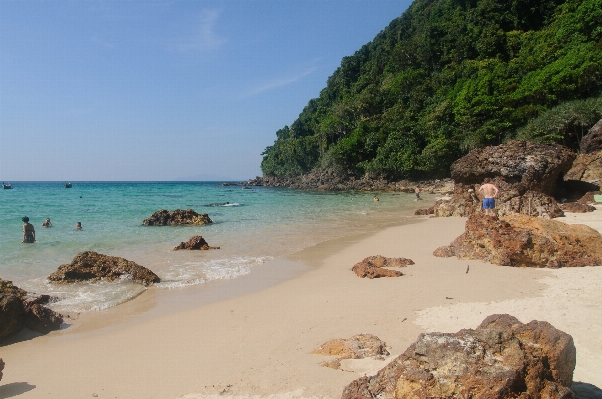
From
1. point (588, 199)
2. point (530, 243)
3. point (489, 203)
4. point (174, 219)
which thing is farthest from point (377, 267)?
point (588, 199)

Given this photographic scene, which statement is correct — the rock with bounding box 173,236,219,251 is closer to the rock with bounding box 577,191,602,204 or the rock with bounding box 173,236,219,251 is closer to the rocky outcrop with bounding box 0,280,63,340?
the rocky outcrop with bounding box 0,280,63,340

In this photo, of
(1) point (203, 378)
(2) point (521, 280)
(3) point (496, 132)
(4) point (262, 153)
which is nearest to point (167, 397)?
(1) point (203, 378)

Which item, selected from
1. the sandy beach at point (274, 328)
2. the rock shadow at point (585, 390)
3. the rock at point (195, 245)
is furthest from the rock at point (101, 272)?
the rock shadow at point (585, 390)

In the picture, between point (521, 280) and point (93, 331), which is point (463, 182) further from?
point (93, 331)

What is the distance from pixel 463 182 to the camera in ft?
60.8

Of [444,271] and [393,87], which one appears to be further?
[393,87]

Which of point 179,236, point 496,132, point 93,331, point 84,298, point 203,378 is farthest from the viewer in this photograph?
point 496,132

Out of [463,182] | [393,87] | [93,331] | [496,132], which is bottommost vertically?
[93,331]

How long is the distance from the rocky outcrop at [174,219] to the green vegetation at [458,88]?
2558cm

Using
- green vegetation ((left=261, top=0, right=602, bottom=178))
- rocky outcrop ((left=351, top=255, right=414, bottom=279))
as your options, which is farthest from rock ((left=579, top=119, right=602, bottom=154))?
rocky outcrop ((left=351, top=255, right=414, bottom=279))

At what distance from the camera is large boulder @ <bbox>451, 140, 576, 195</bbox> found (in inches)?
633

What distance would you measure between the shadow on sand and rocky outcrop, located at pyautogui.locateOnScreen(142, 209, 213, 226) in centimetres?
1520

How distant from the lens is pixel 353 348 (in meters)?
4.20

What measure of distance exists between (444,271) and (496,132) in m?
35.9
